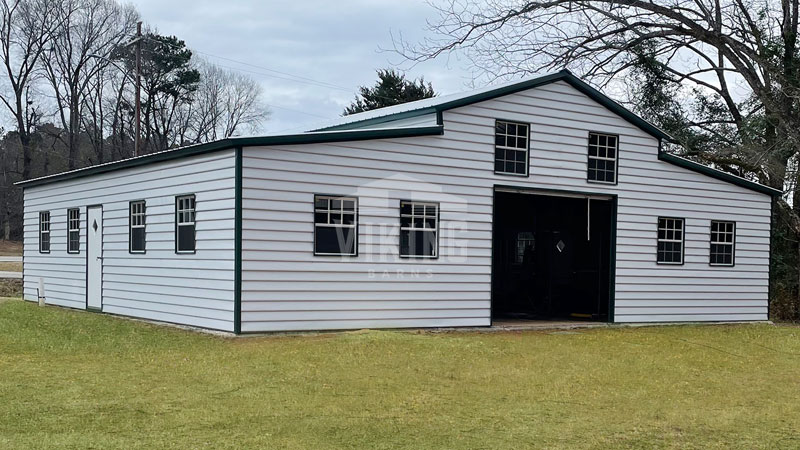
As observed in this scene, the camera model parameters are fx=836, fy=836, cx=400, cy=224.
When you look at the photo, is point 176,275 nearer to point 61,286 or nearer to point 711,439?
point 61,286

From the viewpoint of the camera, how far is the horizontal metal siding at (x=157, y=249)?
13945 mm

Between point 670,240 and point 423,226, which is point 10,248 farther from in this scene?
point 670,240

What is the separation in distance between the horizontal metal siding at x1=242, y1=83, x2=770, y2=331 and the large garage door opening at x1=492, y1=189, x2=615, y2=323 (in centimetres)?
133

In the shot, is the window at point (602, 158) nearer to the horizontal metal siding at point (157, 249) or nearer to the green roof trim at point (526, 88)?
the green roof trim at point (526, 88)

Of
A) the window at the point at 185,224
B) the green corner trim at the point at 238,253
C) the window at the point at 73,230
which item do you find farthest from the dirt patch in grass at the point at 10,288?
the green corner trim at the point at 238,253

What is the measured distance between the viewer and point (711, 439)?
24.4ft

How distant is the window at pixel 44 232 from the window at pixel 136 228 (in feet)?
16.8

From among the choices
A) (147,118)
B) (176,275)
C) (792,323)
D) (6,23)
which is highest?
(6,23)

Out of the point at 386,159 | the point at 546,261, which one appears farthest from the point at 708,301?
the point at 386,159

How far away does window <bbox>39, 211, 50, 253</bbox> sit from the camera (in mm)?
21094

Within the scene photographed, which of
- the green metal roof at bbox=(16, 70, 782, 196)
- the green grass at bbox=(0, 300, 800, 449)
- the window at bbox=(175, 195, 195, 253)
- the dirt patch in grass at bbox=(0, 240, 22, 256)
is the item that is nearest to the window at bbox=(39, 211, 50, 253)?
the green metal roof at bbox=(16, 70, 782, 196)

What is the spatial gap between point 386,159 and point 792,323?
43.4 feet

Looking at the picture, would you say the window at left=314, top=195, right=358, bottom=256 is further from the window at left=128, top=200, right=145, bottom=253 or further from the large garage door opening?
the large garage door opening

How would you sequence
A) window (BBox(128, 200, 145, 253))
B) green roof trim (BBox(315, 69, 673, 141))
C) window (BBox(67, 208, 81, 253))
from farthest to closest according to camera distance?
window (BBox(67, 208, 81, 253)), window (BBox(128, 200, 145, 253)), green roof trim (BBox(315, 69, 673, 141))
